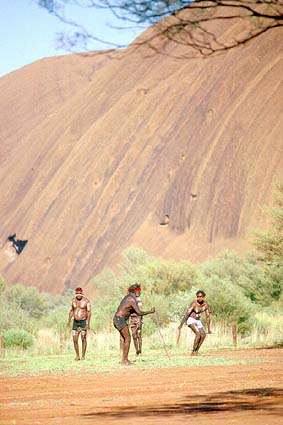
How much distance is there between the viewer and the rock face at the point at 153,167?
74625 mm

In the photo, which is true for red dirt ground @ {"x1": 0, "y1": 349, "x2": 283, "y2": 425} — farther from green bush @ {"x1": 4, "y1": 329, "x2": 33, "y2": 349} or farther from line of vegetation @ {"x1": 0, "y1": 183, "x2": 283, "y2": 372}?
green bush @ {"x1": 4, "y1": 329, "x2": 33, "y2": 349}

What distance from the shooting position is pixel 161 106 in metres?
87.0

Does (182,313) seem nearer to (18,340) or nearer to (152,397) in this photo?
(18,340)

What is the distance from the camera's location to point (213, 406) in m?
13.4

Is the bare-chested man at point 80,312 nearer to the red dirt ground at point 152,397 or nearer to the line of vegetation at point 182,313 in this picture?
the line of vegetation at point 182,313

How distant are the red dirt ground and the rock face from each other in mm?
49905

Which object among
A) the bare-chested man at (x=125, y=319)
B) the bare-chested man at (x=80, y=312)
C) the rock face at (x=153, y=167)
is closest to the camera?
the bare-chested man at (x=125, y=319)

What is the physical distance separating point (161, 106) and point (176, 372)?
67.5 metres

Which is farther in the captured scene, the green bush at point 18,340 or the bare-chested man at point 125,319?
the green bush at point 18,340

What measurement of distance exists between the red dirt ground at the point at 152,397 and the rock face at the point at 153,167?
49.9 meters

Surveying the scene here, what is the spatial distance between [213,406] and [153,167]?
7041cm

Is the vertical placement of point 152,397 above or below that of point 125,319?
below

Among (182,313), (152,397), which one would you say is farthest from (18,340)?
(152,397)

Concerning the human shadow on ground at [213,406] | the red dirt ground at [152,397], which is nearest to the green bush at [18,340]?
the red dirt ground at [152,397]
